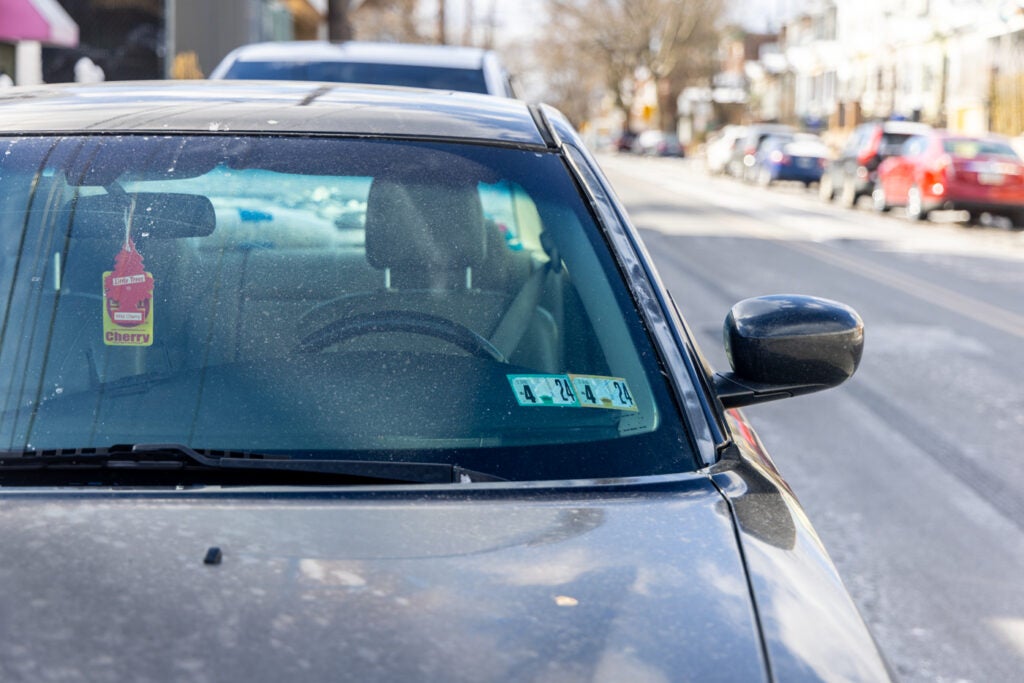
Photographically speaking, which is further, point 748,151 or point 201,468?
point 748,151

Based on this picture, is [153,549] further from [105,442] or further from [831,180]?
[831,180]

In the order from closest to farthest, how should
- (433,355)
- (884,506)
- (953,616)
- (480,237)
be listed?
(433,355), (480,237), (953,616), (884,506)

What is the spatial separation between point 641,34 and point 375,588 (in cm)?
8369

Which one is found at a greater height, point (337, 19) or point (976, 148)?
point (337, 19)

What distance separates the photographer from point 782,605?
1810 mm

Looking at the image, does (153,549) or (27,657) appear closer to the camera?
(27,657)

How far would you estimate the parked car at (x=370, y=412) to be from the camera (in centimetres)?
167

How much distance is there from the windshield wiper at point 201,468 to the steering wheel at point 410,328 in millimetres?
307

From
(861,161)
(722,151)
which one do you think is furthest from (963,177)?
(722,151)

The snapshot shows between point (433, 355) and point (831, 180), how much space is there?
93.5ft

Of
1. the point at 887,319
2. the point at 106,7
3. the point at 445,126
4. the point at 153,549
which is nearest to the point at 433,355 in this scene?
the point at 445,126

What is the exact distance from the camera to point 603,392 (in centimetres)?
238

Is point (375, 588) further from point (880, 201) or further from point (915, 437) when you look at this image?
point (880, 201)

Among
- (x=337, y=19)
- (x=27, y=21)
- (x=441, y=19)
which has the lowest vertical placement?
(x=27, y=21)
